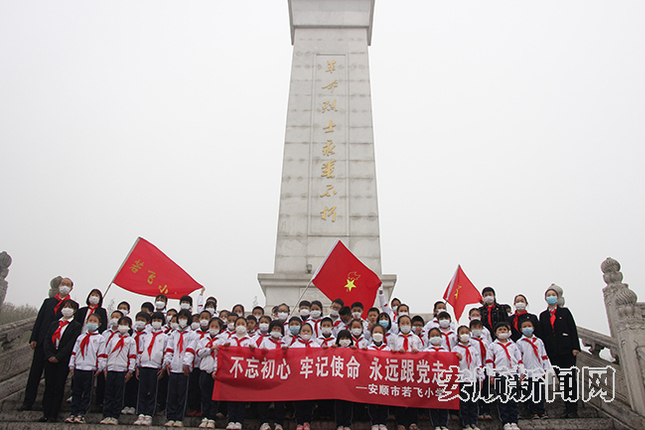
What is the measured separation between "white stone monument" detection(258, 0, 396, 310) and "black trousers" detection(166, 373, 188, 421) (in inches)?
173

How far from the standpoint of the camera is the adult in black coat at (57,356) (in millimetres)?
5359

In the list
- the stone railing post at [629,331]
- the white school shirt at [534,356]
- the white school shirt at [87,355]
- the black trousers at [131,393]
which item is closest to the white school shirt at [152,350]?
the black trousers at [131,393]

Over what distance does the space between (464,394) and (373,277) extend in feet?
8.53

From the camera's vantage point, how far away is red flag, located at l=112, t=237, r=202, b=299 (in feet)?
23.8

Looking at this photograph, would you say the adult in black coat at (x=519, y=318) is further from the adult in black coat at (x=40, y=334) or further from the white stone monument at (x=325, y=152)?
the adult in black coat at (x=40, y=334)

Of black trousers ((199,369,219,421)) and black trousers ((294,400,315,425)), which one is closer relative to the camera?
black trousers ((294,400,315,425))

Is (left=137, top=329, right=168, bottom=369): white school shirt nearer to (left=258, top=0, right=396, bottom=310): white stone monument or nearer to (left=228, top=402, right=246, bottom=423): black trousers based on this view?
(left=228, top=402, right=246, bottom=423): black trousers

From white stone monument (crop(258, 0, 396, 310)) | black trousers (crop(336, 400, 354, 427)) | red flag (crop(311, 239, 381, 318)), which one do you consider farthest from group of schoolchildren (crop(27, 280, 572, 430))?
white stone monument (crop(258, 0, 396, 310))

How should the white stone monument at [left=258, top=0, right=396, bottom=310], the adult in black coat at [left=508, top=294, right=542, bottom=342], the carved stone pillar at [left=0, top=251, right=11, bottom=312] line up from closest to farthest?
the adult in black coat at [left=508, top=294, right=542, bottom=342]
the carved stone pillar at [left=0, top=251, right=11, bottom=312]
the white stone monument at [left=258, top=0, right=396, bottom=310]

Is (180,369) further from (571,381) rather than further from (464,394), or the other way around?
(571,381)

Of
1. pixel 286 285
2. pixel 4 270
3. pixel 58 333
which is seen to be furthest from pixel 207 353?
pixel 286 285

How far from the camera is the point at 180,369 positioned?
5547mm

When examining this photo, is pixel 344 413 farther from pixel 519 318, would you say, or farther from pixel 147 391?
pixel 519 318

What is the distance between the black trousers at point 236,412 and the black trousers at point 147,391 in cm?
96
